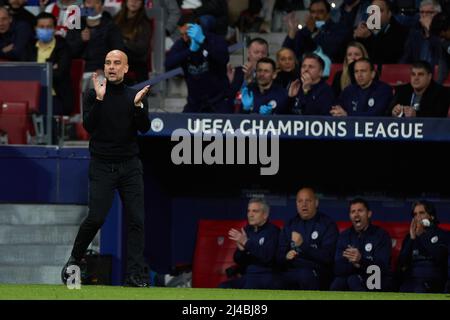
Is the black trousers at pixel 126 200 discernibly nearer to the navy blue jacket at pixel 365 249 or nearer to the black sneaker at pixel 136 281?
the black sneaker at pixel 136 281

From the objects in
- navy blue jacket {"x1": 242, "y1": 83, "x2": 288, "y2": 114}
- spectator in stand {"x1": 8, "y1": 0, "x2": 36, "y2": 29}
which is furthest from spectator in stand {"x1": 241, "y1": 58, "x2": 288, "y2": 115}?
spectator in stand {"x1": 8, "y1": 0, "x2": 36, "y2": 29}

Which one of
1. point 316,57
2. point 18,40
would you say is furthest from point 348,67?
point 18,40

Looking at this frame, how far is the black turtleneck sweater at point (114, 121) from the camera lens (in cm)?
1089

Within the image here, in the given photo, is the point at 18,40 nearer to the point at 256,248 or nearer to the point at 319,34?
the point at 319,34

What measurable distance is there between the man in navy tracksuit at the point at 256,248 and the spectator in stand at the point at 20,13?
4155 mm

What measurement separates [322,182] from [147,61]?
238 cm

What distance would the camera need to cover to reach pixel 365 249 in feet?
42.1

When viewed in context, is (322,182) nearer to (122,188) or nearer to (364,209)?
(364,209)

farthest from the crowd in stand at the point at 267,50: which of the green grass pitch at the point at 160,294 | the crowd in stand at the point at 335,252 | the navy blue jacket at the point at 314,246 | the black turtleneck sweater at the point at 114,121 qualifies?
the green grass pitch at the point at 160,294

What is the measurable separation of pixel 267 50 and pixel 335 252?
7.87ft

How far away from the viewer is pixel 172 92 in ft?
51.0
